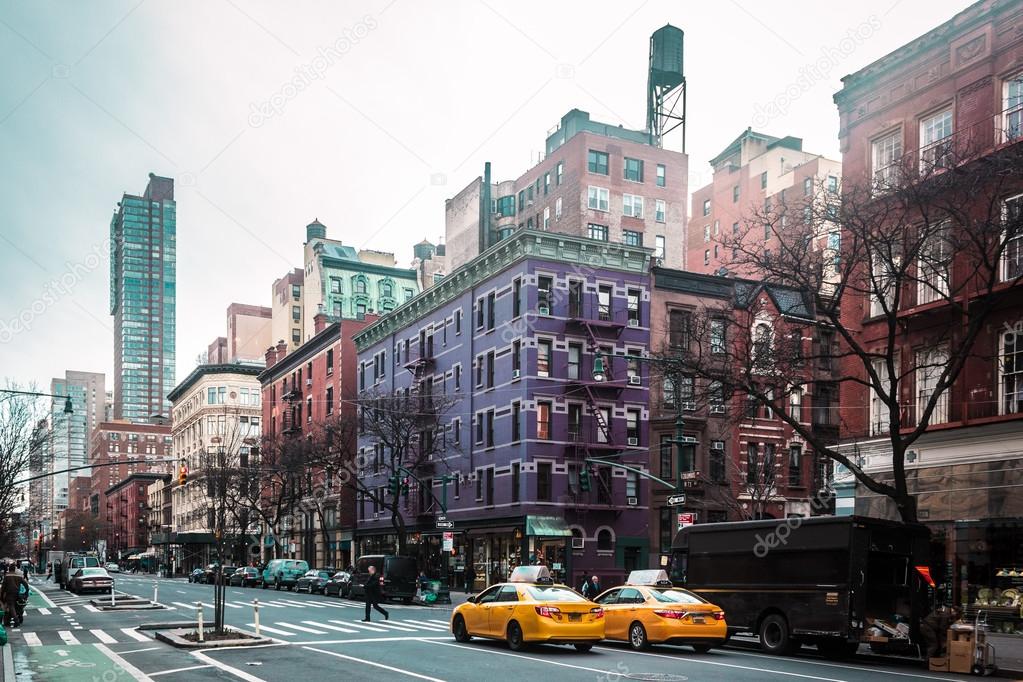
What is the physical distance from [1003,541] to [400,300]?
95473mm

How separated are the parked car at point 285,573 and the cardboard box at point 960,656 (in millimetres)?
49360

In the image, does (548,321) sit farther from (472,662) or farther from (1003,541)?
(472,662)

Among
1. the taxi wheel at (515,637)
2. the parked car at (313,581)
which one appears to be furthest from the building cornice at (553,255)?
the taxi wheel at (515,637)

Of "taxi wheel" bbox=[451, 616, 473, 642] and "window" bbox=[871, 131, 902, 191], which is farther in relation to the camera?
"window" bbox=[871, 131, 902, 191]

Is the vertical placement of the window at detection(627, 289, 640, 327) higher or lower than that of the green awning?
higher

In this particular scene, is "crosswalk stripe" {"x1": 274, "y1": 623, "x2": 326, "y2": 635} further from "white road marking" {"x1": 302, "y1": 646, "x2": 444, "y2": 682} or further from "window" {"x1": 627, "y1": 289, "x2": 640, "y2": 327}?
"window" {"x1": 627, "y1": 289, "x2": 640, "y2": 327}

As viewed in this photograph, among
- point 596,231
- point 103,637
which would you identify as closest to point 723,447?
point 596,231

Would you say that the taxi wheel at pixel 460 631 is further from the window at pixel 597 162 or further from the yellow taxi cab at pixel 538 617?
the window at pixel 597 162

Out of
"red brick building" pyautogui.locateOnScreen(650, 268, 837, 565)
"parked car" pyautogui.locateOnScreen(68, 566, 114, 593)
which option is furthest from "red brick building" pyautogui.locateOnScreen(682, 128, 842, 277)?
"parked car" pyautogui.locateOnScreen(68, 566, 114, 593)

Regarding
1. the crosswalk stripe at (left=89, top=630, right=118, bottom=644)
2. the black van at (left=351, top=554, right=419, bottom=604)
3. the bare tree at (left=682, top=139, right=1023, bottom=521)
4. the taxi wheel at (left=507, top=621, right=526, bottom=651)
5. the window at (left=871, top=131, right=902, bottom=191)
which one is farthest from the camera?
the black van at (left=351, top=554, right=419, bottom=604)

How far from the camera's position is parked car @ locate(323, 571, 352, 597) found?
54250 millimetres

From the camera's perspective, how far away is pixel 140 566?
146 metres

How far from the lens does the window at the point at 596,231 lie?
72.2m

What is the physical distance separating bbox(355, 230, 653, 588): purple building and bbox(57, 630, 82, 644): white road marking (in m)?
24.3
